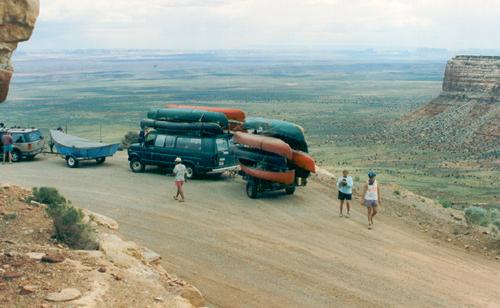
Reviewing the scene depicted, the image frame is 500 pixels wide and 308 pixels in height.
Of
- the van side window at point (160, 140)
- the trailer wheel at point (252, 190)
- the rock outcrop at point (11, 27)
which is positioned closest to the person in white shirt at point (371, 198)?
the trailer wheel at point (252, 190)

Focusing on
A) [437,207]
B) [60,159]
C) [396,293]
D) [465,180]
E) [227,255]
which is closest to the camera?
[396,293]

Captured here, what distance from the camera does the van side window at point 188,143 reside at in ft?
74.9

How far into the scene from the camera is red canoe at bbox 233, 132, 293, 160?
20.1 m

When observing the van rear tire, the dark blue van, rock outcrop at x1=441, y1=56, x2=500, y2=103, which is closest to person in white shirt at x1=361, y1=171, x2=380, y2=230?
the dark blue van

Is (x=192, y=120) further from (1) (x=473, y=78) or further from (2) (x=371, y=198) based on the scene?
(1) (x=473, y=78)

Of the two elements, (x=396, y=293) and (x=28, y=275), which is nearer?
(x=28, y=275)

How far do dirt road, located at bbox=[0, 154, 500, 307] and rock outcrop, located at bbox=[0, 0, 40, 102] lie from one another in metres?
4.90

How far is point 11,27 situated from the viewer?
11508 mm

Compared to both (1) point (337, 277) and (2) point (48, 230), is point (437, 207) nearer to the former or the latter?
(1) point (337, 277)

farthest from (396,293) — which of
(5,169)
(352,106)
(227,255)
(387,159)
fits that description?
(352,106)

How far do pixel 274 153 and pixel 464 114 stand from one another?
149 feet

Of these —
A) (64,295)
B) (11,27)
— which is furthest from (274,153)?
(64,295)

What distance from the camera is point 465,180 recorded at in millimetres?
41688

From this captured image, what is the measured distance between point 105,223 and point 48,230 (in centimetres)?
190
